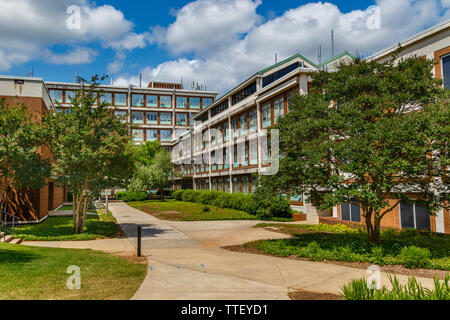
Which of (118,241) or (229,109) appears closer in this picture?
(118,241)

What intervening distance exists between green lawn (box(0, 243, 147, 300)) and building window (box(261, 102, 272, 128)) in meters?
21.5

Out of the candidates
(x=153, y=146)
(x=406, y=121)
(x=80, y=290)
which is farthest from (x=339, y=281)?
(x=153, y=146)

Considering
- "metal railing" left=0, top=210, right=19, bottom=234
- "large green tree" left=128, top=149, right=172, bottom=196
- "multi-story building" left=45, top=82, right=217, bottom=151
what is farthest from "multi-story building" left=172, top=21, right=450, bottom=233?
"metal railing" left=0, top=210, right=19, bottom=234

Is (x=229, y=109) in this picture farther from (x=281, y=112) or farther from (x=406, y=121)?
(x=406, y=121)

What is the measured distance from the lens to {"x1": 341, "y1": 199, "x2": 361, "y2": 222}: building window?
62.4 feet

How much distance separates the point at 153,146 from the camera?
52.4m

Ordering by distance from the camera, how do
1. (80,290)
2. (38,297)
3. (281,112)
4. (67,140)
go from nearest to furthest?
(38,297) → (80,290) → (67,140) → (281,112)

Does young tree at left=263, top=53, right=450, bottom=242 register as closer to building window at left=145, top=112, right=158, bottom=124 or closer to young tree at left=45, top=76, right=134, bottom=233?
young tree at left=45, top=76, right=134, bottom=233

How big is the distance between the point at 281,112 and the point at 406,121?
716 inches

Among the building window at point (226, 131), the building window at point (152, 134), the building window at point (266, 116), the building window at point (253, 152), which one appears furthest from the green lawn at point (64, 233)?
the building window at point (152, 134)

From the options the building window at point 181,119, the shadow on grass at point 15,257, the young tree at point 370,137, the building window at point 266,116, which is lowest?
the shadow on grass at point 15,257

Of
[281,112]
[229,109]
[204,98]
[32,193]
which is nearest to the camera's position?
[32,193]

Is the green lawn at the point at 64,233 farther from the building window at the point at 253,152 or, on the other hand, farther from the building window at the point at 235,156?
the building window at the point at 235,156

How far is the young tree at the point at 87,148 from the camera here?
14458 millimetres
